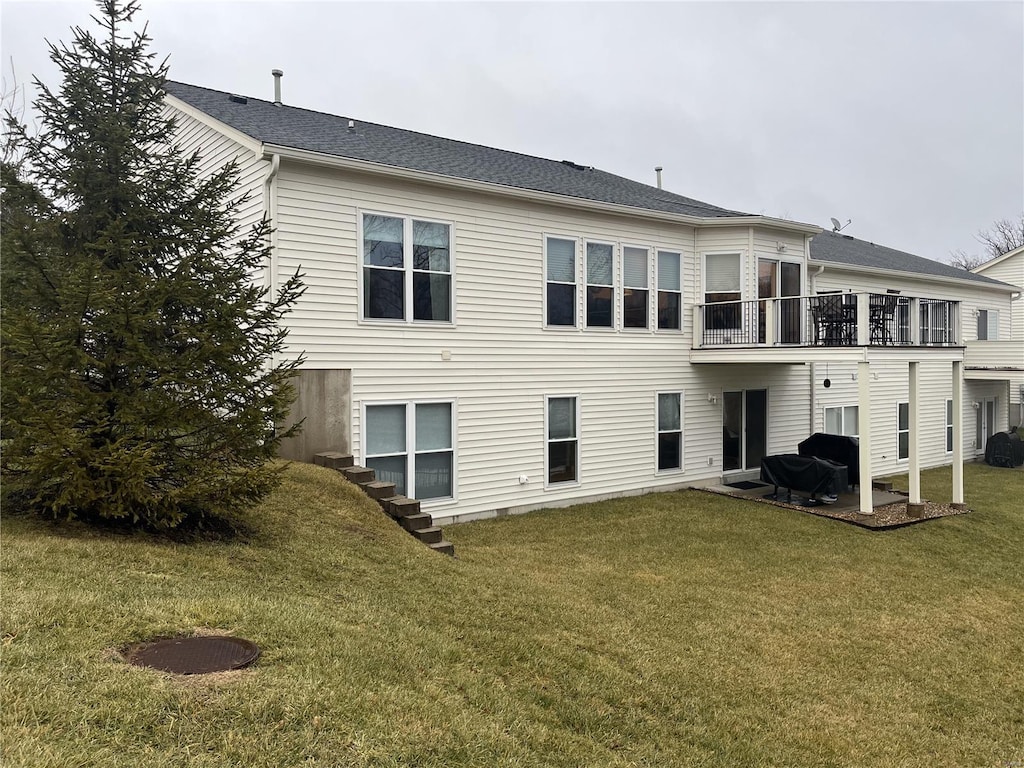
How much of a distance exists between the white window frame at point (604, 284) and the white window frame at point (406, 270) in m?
2.78

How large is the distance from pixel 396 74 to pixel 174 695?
25.8m

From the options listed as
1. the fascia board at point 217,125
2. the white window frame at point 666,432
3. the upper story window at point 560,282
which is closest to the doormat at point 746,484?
the white window frame at point 666,432

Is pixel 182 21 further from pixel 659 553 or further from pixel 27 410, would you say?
pixel 659 553

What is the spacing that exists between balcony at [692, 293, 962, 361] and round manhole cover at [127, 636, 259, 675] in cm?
1092

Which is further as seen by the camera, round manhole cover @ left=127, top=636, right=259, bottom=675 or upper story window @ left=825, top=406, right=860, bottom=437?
upper story window @ left=825, top=406, right=860, bottom=437

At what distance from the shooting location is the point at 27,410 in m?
5.00

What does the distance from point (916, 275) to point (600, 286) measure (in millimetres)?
11337

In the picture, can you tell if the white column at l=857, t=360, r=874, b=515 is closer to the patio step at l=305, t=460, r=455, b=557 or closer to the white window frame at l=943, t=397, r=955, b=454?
the patio step at l=305, t=460, r=455, b=557

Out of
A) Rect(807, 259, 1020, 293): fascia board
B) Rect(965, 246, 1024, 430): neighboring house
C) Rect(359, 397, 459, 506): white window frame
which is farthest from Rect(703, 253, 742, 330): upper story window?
Rect(965, 246, 1024, 430): neighboring house

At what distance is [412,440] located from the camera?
1027 centimetres

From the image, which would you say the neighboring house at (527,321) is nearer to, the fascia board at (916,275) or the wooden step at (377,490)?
the fascia board at (916,275)

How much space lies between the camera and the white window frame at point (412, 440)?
9.79 meters

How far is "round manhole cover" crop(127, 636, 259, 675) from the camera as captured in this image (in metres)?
3.33

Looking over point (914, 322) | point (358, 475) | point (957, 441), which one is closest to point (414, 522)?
point (358, 475)
